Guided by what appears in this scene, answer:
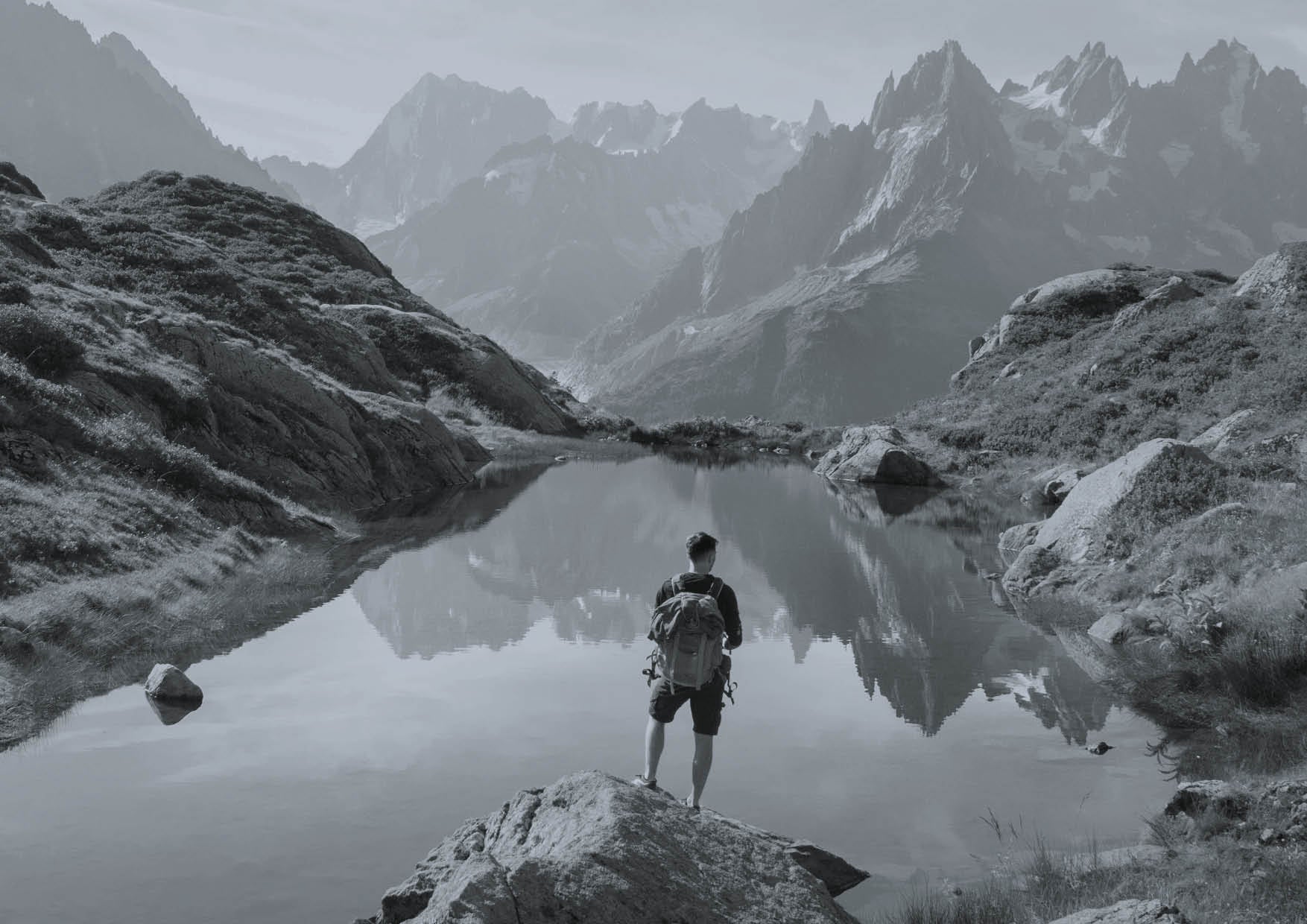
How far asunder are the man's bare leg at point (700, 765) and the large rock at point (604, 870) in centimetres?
138

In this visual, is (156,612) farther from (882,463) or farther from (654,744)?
(882,463)

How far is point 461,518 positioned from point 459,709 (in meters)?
20.4

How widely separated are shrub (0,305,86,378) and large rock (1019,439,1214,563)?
22.9 metres

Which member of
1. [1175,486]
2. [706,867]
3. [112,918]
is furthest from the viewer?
[1175,486]

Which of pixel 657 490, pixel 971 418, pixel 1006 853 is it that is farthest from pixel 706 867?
pixel 971 418

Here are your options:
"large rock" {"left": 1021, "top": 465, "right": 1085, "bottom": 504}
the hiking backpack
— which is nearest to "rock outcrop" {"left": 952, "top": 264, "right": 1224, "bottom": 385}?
"large rock" {"left": 1021, "top": 465, "right": 1085, "bottom": 504}

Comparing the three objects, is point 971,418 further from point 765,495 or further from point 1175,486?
point 1175,486

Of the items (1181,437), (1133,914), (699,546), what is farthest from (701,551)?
(1181,437)

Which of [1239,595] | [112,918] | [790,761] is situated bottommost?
[112,918]

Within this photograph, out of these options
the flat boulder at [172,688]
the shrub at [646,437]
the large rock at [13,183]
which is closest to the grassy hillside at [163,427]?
the large rock at [13,183]

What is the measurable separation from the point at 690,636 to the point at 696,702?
2.13 feet

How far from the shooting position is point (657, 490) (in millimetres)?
46781

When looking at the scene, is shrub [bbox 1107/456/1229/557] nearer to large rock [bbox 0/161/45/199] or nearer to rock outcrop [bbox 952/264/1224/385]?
rock outcrop [bbox 952/264/1224/385]

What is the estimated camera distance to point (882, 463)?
5388 cm
